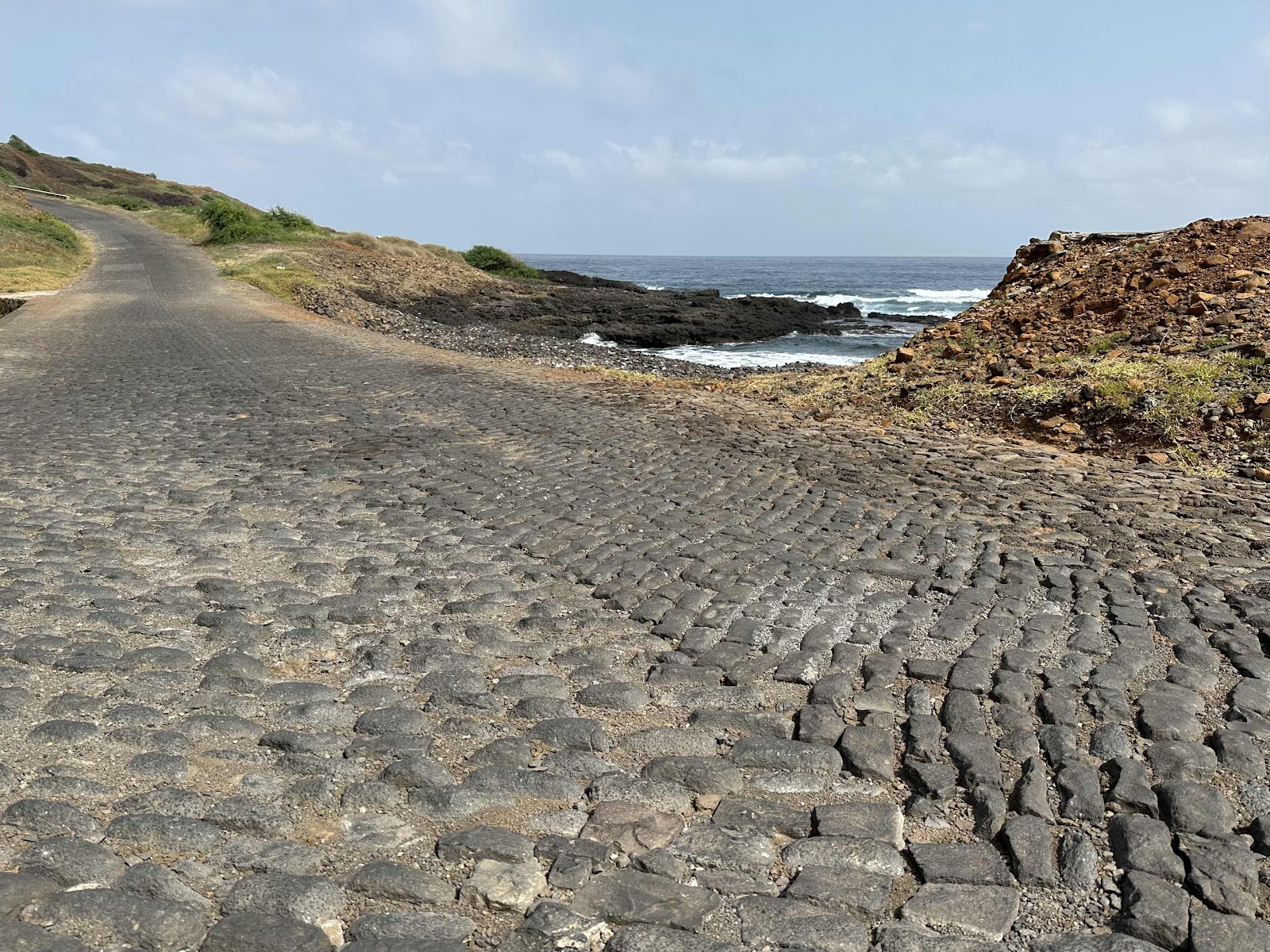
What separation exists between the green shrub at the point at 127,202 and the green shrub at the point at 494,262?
1145 inches

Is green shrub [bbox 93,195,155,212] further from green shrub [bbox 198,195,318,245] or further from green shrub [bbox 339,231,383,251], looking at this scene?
green shrub [bbox 339,231,383,251]

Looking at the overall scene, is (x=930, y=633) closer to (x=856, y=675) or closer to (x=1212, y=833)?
(x=856, y=675)

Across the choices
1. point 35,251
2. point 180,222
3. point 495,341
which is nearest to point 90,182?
point 180,222

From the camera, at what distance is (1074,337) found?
11.4 metres

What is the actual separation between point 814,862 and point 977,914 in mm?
454

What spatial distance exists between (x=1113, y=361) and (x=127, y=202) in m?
67.0

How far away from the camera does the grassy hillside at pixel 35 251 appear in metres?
25.4

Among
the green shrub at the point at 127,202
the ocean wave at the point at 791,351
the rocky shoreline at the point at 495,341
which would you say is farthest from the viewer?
the green shrub at the point at 127,202

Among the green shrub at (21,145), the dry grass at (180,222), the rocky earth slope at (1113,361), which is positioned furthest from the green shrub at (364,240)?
the green shrub at (21,145)

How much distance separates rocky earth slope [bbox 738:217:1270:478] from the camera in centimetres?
875

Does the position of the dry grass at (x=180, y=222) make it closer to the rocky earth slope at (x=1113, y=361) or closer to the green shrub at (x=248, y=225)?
the green shrub at (x=248, y=225)

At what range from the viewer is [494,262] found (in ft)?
139

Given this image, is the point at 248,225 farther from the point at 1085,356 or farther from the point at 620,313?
the point at 1085,356

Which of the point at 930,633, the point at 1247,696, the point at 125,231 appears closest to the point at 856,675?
the point at 930,633
